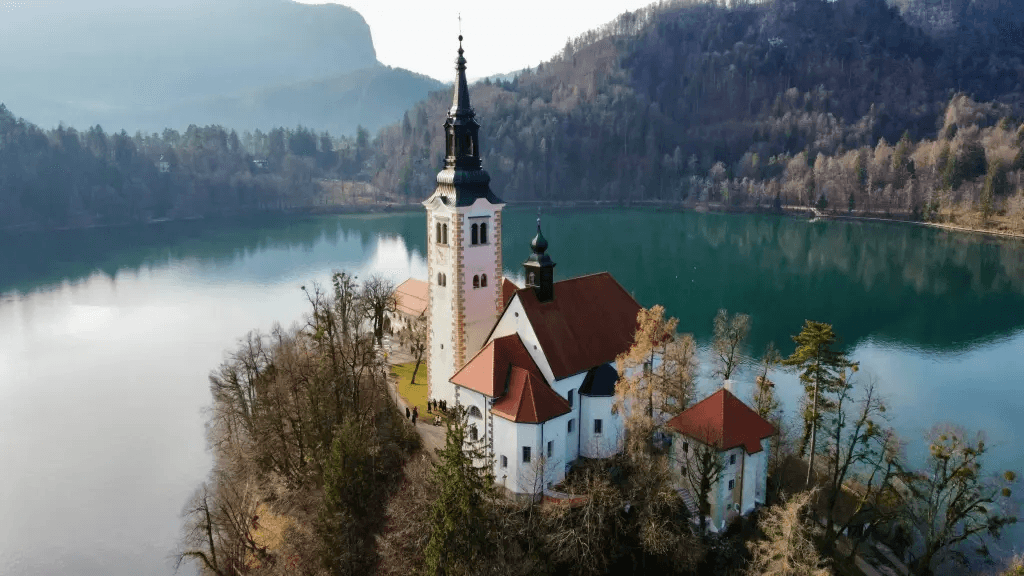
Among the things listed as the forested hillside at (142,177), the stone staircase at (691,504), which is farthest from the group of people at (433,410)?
the forested hillside at (142,177)

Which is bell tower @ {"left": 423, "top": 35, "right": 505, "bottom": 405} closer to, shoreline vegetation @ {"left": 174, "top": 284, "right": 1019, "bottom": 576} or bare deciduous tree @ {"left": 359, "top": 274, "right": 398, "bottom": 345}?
shoreline vegetation @ {"left": 174, "top": 284, "right": 1019, "bottom": 576}

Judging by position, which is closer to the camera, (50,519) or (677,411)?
(677,411)

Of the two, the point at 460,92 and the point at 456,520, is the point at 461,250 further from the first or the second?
the point at 456,520

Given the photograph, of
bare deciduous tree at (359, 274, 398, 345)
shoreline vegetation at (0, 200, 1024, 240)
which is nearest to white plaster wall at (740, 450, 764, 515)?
bare deciduous tree at (359, 274, 398, 345)

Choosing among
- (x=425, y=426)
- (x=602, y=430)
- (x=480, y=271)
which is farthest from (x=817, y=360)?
(x=425, y=426)

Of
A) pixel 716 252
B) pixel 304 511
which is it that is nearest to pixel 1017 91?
pixel 716 252

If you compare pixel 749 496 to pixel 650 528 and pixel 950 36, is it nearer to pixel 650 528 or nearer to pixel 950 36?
pixel 650 528

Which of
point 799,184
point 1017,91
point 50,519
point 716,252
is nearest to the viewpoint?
point 50,519
